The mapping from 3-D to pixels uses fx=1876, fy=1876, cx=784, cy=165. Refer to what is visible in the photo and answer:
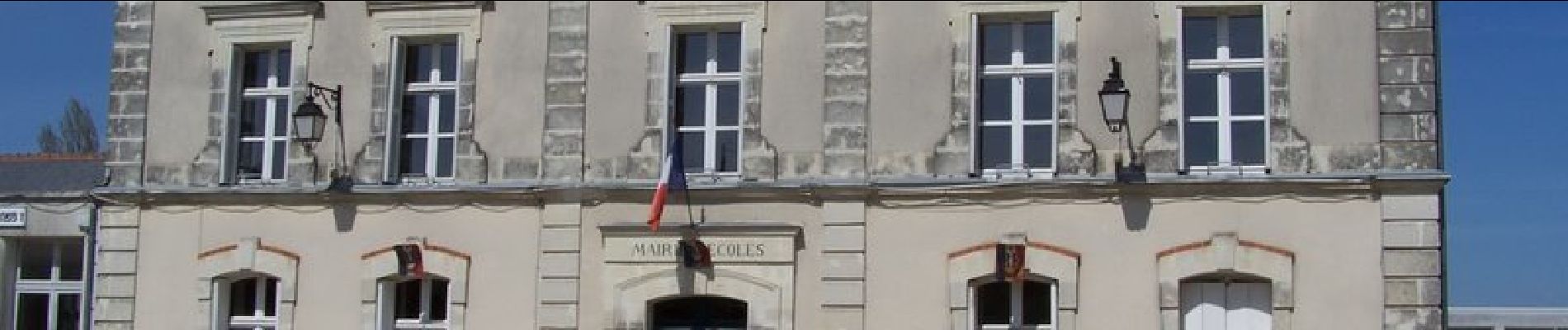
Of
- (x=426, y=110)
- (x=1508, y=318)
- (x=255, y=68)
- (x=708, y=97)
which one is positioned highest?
(x=255, y=68)

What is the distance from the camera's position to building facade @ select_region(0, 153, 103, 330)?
52.8ft

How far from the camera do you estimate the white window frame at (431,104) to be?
1516 centimetres

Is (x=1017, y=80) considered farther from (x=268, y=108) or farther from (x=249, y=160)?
(x=249, y=160)

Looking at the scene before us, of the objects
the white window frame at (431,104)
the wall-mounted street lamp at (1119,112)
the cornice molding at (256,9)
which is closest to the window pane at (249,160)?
the cornice molding at (256,9)

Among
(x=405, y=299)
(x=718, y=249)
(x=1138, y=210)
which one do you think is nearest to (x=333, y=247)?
(x=405, y=299)

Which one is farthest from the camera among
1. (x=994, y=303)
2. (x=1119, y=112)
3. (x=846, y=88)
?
(x=846, y=88)

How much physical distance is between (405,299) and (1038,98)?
5.38 metres

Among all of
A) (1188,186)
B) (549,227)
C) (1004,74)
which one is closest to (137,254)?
(549,227)

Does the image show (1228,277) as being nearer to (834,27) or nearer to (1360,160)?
(1360,160)

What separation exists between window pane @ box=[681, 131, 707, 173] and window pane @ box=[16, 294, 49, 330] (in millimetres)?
6016

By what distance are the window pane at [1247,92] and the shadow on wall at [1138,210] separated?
0.93 meters

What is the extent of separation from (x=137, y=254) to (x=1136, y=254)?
822 cm

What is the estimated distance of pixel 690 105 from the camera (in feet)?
48.6

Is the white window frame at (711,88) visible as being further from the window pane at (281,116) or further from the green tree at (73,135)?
the green tree at (73,135)
